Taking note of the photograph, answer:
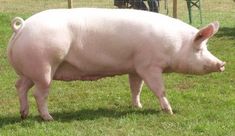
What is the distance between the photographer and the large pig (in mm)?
6406

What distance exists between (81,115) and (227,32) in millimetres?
8532

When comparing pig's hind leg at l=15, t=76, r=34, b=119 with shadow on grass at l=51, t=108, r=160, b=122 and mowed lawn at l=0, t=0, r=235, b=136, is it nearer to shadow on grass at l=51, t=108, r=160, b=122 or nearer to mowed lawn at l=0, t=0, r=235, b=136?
mowed lawn at l=0, t=0, r=235, b=136

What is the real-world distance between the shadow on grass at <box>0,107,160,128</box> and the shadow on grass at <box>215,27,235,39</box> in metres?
7.29

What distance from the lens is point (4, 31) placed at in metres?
14.4

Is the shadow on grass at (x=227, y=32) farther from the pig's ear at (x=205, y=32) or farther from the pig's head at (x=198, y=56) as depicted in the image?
the pig's ear at (x=205, y=32)

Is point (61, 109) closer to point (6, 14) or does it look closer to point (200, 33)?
point (200, 33)

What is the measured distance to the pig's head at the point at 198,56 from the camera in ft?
22.6

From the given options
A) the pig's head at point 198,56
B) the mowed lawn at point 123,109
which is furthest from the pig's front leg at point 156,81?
the pig's head at point 198,56

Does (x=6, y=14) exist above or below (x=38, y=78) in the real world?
below

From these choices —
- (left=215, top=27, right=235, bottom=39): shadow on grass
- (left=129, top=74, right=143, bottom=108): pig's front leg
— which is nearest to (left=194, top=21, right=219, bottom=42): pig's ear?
(left=129, top=74, right=143, bottom=108): pig's front leg

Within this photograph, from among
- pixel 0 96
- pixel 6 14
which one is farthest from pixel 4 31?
pixel 0 96

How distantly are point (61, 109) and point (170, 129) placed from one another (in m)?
1.63

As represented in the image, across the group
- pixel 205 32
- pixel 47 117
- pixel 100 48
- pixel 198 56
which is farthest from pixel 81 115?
pixel 205 32

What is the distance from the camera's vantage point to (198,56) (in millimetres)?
7020
